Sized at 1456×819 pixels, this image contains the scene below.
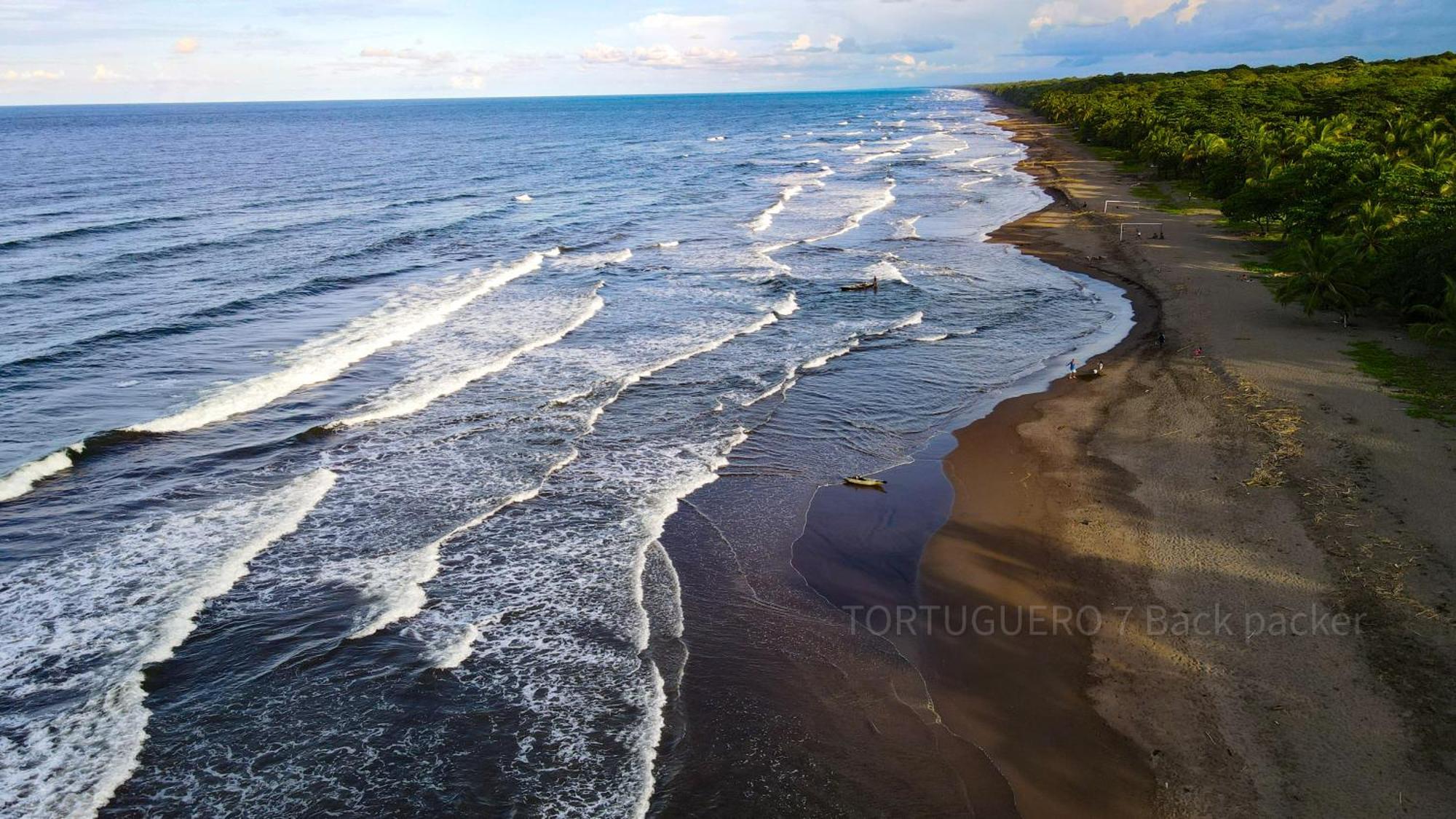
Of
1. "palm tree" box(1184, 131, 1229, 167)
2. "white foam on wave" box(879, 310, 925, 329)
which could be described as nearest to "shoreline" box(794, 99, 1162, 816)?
"white foam on wave" box(879, 310, 925, 329)

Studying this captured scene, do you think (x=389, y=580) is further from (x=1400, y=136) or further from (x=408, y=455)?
(x=1400, y=136)

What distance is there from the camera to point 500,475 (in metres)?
23.0

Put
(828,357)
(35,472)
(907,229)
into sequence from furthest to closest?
(907,229)
(828,357)
(35,472)

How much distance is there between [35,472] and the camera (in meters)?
22.8

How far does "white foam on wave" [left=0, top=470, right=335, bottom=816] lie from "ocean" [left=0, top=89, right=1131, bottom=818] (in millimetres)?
64

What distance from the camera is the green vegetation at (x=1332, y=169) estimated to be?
1233 inches

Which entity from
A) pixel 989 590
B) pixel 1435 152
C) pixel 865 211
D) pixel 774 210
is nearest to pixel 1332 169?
pixel 1435 152

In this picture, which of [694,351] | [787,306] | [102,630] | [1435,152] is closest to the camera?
[102,630]

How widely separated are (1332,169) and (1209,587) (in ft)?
110

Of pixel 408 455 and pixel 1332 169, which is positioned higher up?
pixel 1332 169

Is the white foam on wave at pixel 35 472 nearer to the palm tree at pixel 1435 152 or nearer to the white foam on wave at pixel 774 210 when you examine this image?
the white foam on wave at pixel 774 210

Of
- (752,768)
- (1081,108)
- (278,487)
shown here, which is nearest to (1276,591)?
(752,768)

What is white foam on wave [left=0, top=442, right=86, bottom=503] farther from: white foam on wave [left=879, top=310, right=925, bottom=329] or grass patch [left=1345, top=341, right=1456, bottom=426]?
grass patch [left=1345, top=341, right=1456, bottom=426]

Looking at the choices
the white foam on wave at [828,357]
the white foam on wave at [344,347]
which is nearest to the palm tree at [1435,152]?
the white foam on wave at [828,357]
